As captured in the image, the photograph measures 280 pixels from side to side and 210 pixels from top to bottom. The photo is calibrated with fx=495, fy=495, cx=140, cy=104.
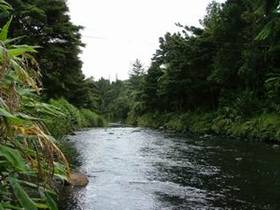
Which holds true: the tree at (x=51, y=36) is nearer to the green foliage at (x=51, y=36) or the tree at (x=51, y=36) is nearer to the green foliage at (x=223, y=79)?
the green foliage at (x=51, y=36)

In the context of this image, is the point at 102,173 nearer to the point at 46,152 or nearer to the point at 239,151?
the point at 239,151

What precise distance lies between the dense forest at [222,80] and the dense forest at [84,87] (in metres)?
0.08

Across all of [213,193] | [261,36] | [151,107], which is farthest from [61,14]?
[151,107]

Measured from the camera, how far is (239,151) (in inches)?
744

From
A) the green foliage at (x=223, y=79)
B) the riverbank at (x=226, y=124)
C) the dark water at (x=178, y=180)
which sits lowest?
the dark water at (x=178, y=180)

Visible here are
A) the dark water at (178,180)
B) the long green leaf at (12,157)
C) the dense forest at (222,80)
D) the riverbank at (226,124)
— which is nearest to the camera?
the long green leaf at (12,157)

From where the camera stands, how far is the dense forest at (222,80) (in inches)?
1105

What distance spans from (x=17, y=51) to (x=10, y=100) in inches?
7.5

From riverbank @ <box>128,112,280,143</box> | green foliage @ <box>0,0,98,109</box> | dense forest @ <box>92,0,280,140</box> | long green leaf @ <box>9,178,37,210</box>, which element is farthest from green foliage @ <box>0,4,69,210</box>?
riverbank @ <box>128,112,280,143</box>

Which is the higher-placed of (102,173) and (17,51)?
(17,51)

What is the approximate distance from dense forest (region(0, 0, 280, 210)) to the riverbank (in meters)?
0.08

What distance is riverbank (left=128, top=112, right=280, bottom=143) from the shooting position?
25.3 meters

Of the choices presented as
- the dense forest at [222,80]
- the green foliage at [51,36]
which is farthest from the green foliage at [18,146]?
the dense forest at [222,80]

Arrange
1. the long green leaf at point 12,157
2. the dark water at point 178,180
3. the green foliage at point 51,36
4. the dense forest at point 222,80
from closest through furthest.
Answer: the long green leaf at point 12,157, the dark water at point 178,180, the green foliage at point 51,36, the dense forest at point 222,80
